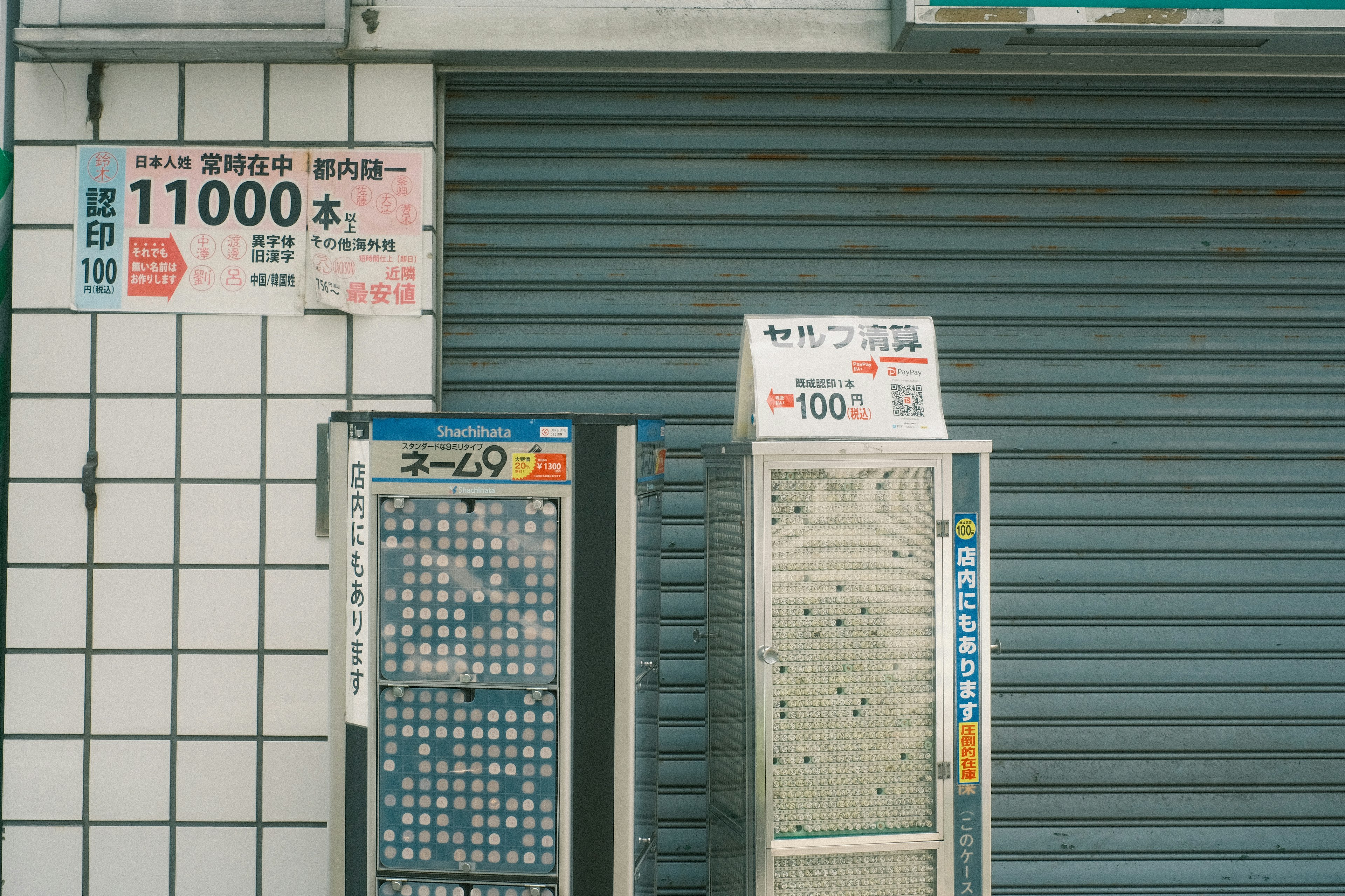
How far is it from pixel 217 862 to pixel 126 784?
0.51 metres

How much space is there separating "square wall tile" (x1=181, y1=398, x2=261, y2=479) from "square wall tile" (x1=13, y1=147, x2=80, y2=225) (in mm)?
999

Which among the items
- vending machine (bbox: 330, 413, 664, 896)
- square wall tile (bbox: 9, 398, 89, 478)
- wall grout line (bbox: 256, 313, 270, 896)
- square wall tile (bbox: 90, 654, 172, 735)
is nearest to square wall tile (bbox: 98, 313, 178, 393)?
square wall tile (bbox: 9, 398, 89, 478)

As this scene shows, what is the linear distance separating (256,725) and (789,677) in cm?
232

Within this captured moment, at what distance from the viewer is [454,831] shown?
279 centimetres

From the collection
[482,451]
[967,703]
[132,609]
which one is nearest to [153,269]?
[132,609]

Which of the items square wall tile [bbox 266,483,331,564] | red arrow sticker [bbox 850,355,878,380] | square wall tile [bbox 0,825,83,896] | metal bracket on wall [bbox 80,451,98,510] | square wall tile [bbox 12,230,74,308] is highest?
square wall tile [bbox 12,230,74,308]

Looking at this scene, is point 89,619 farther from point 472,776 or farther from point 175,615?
point 472,776

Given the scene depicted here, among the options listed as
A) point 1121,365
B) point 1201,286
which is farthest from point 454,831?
point 1201,286

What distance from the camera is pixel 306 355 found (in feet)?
12.2

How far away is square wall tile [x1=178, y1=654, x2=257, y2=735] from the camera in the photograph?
3666 mm

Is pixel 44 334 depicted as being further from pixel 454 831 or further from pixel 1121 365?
pixel 1121 365

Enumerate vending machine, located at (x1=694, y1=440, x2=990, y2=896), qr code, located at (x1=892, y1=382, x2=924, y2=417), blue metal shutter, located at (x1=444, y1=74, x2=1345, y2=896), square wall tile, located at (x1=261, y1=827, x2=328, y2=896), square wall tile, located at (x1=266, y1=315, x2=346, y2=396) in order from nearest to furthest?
1. vending machine, located at (x1=694, y1=440, x2=990, y2=896)
2. qr code, located at (x1=892, y1=382, x2=924, y2=417)
3. square wall tile, located at (x1=261, y1=827, x2=328, y2=896)
4. square wall tile, located at (x1=266, y1=315, x2=346, y2=396)
5. blue metal shutter, located at (x1=444, y1=74, x2=1345, y2=896)

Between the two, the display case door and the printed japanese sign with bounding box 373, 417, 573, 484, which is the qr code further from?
the printed japanese sign with bounding box 373, 417, 573, 484

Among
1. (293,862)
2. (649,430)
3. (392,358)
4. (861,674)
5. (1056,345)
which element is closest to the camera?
(649,430)
